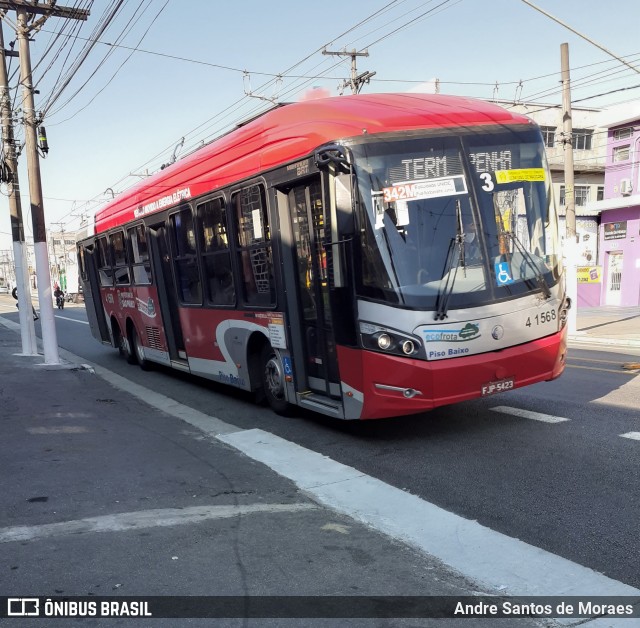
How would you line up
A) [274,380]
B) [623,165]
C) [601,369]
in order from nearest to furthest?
[274,380]
[601,369]
[623,165]

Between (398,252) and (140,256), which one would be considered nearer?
(398,252)

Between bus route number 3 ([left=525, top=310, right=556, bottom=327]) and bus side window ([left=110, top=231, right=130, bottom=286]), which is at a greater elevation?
bus side window ([left=110, top=231, right=130, bottom=286])

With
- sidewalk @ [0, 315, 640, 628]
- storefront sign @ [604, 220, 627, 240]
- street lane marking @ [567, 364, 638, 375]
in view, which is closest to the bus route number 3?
sidewalk @ [0, 315, 640, 628]

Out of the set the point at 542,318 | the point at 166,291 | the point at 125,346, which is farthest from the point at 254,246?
the point at 125,346

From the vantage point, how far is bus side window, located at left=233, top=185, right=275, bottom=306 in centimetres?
762

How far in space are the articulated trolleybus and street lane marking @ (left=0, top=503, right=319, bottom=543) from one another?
170cm

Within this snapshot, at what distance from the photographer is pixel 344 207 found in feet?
20.2

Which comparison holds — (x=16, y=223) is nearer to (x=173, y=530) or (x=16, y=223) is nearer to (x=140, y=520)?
(x=140, y=520)

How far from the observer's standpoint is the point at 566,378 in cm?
990

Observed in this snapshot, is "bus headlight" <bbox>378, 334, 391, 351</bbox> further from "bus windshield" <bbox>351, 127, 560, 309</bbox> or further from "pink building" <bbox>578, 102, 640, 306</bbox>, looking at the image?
"pink building" <bbox>578, 102, 640, 306</bbox>

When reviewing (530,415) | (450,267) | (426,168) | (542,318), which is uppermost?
(426,168)

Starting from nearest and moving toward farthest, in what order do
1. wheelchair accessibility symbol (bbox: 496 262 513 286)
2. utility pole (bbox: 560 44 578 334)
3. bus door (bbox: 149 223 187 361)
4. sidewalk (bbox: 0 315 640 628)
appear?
sidewalk (bbox: 0 315 640 628)
wheelchair accessibility symbol (bbox: 496 262 513 286)
bus door (bbox: 149 223 187 361)
utility pole (bbox: 560 44 578 334)

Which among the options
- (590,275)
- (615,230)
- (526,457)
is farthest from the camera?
(590,275)

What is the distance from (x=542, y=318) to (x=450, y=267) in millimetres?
1241
